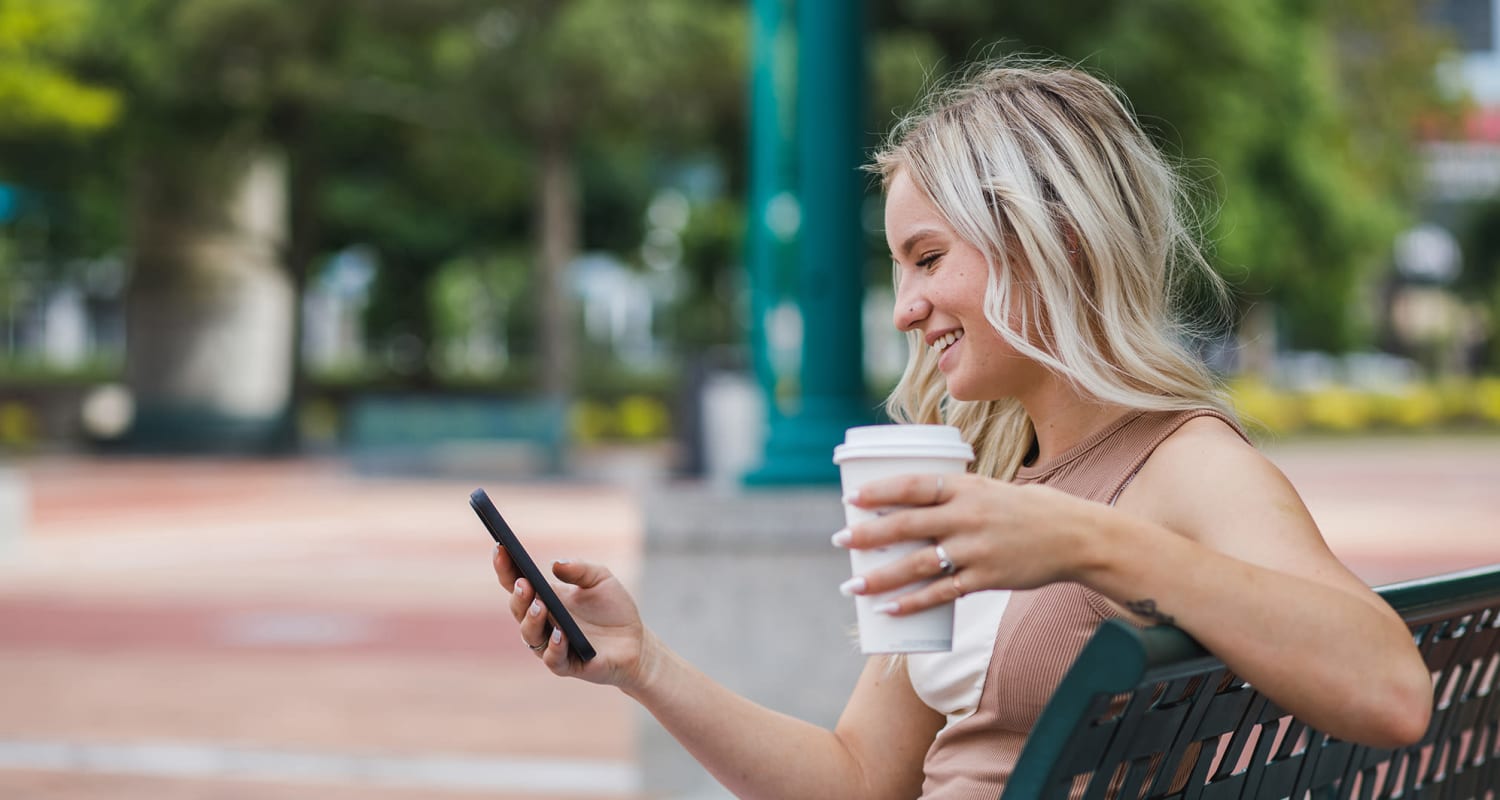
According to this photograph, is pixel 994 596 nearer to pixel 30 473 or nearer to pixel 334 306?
pixel 30 473

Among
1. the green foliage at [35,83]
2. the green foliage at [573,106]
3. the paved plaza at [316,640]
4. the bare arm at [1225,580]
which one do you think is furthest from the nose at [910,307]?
the green foliage at [35,83]

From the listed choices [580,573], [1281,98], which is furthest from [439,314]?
[580,573]

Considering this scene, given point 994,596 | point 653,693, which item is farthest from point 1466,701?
point 653,693

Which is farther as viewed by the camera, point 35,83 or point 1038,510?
point 35,83

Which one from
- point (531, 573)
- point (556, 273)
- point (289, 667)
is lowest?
point (289, 667)

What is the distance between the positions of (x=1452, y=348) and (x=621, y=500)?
48320 mm

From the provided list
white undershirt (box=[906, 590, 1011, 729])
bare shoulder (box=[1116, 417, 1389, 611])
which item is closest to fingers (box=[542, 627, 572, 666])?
white undershirt (box=[906, 590, 1011, 729])

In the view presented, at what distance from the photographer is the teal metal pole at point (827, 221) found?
6.00 meters

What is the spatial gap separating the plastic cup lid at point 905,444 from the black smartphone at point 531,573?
0.51 meters

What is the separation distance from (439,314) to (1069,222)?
138ft

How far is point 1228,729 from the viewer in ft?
5.55

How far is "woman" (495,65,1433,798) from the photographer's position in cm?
142

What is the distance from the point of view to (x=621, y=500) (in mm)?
20016

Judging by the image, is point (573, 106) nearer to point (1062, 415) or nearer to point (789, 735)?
point (789, 735)
